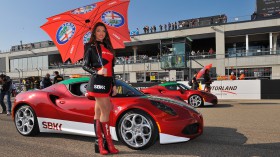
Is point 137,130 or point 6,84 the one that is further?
point 6,84

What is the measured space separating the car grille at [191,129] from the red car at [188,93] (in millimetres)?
6417

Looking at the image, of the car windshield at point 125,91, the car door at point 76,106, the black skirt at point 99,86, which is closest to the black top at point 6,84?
the car door at point 76,106

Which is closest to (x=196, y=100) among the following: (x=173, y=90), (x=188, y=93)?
(x=188, y=93)

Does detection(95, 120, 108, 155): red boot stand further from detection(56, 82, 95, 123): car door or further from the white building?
the white building

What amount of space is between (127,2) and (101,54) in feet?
8.58

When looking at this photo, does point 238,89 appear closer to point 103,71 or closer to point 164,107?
point 164,107

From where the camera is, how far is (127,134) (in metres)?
4.26

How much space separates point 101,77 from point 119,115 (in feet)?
2.66

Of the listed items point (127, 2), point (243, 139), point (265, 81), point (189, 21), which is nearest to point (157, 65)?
point (265, 81)

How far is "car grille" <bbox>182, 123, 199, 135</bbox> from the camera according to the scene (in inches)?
163

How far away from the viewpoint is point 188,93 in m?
11.2

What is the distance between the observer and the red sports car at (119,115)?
4.09 metres

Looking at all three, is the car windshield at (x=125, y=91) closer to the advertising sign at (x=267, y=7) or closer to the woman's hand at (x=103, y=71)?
the woman's hand at (x=103, y=71)

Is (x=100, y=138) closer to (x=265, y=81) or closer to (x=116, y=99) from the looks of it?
(x=116, y=99)
